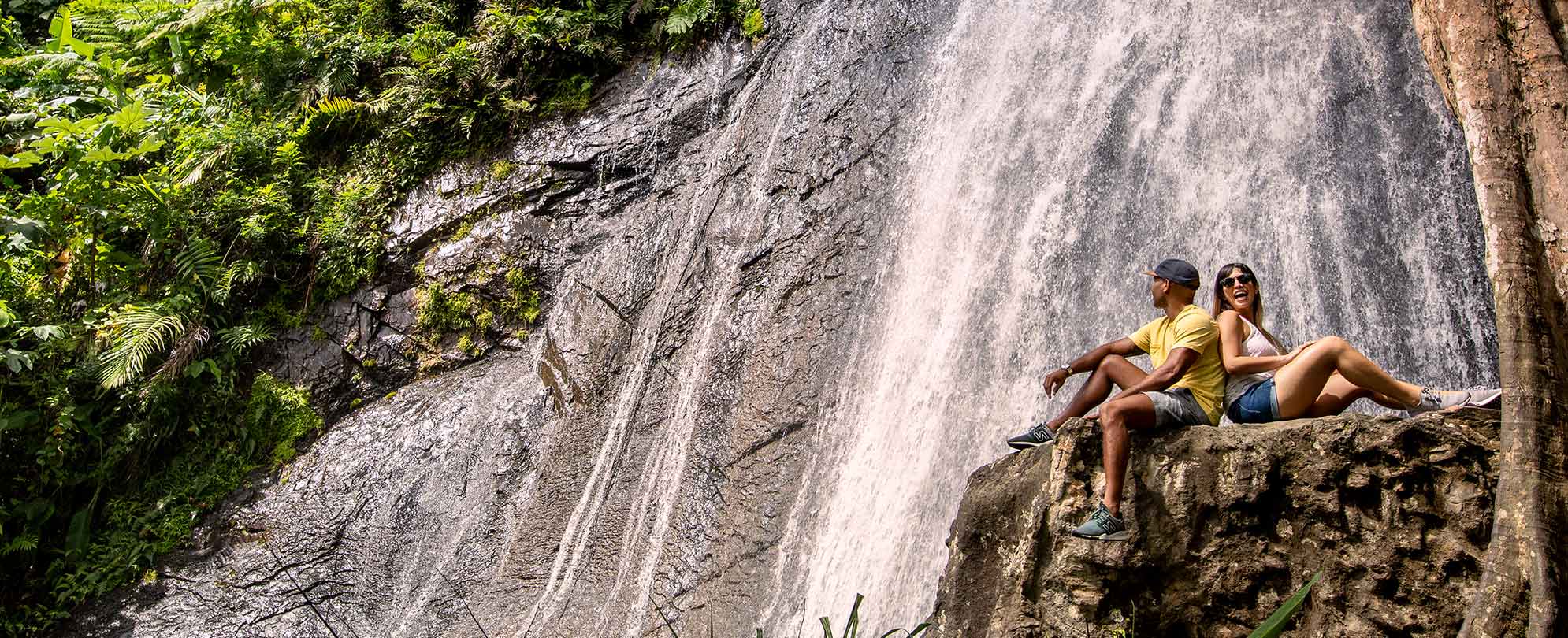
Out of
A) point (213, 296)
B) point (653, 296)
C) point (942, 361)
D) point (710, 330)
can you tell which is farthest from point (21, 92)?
point (942, 361)

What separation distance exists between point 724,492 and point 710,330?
1.44 m

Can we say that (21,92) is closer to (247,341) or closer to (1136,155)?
(247,341)

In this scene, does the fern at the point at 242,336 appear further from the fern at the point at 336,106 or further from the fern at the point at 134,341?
the fern at the point at 336,106

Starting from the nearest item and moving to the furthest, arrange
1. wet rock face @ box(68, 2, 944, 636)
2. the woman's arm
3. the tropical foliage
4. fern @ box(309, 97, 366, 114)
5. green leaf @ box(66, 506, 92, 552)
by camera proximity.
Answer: the woman's arm
wet rock face @ box(68, 2, 944, 636)
green leaf @ box(66, 506, 92, 552)
the tropical foliage
fern @ box(309, 97, 366, 114)

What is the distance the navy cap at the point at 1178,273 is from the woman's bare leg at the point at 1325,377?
0.60 m

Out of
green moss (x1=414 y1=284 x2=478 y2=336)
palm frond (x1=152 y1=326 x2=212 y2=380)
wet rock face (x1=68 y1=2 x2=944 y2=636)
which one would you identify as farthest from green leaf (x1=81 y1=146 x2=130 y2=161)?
green moss (x1=414 y1=284 x2=478 y2=336)

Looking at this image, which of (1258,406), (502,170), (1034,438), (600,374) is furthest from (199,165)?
(1258,406)

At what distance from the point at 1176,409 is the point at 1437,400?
0.95m

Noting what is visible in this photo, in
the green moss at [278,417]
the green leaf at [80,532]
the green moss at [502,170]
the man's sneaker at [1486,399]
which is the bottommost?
the green leaf at [80,532]

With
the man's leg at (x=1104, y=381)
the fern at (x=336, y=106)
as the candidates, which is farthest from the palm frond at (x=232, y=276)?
the man's leg at (x=1104, y=381)

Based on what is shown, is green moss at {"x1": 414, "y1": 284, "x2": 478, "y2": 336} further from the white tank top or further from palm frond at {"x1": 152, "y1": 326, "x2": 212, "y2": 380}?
the white tank top

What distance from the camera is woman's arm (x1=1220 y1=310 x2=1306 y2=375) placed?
4.36m

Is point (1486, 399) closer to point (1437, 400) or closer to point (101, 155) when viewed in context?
point (1437, 400)

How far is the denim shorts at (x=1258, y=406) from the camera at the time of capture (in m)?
4.35
